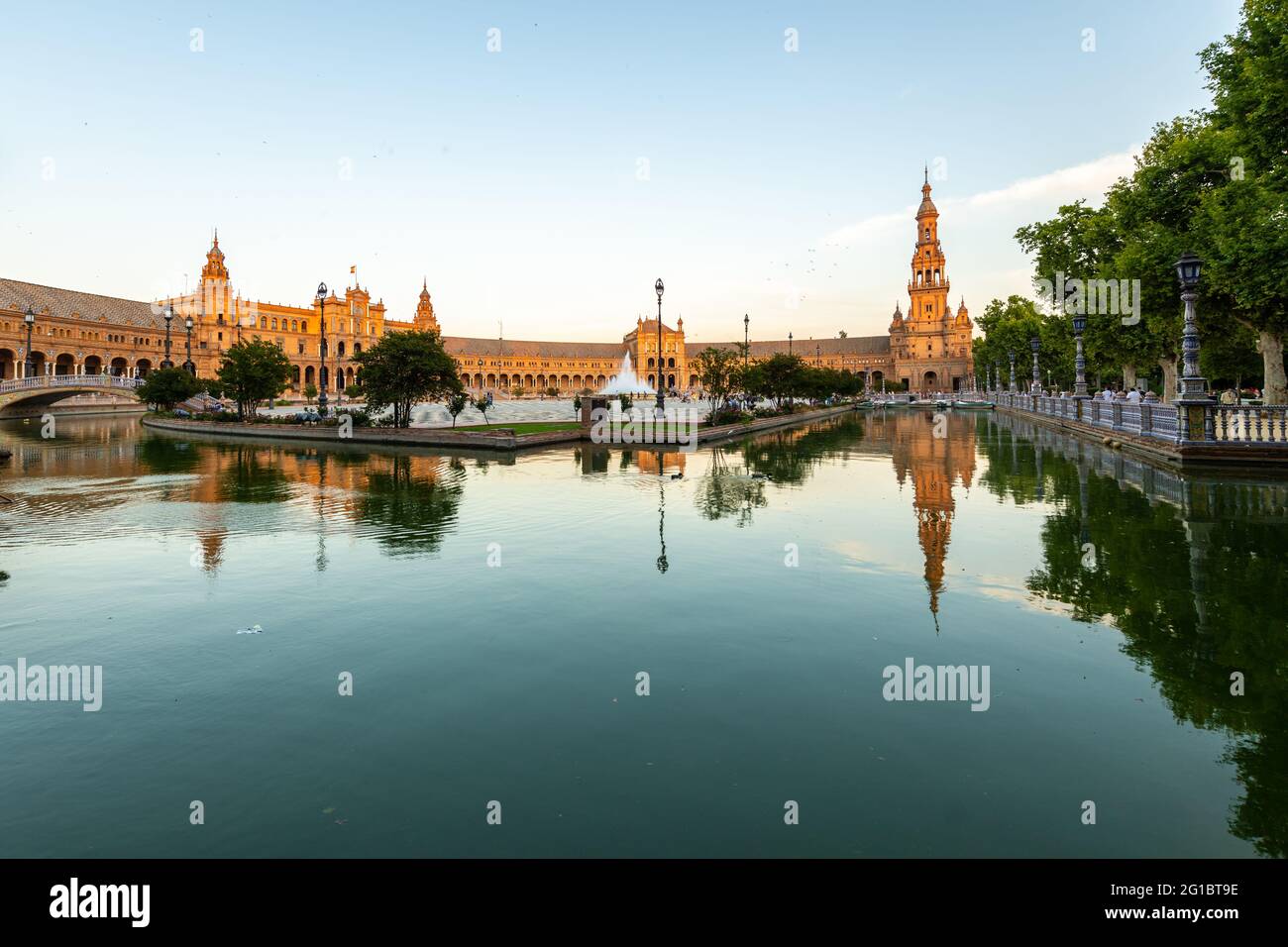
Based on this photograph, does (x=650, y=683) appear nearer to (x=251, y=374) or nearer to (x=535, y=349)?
(x=251, y=374)

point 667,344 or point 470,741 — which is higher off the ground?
point 667,344

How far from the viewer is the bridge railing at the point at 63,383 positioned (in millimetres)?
52688

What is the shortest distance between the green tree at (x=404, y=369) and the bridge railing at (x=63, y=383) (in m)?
38.8

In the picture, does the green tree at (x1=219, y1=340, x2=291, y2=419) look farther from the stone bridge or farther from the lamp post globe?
the lamp post globe

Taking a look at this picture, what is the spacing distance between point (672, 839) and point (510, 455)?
2295 centimetres

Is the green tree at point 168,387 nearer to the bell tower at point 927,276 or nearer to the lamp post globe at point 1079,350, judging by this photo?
the lamp post globe at point 1079,350

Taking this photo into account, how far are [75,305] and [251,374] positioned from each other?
79.2 meters

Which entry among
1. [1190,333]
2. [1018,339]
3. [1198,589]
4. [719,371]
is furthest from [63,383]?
[1018,339]

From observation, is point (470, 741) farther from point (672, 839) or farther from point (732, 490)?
point (732, 490)

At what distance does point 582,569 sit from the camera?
378 inches

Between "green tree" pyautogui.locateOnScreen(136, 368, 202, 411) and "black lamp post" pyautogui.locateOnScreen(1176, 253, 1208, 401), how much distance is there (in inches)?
2088

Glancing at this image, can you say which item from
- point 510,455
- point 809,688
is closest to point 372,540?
point 809,688

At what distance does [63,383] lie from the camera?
55.2 metres

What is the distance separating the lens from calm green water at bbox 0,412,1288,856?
3.93 m
